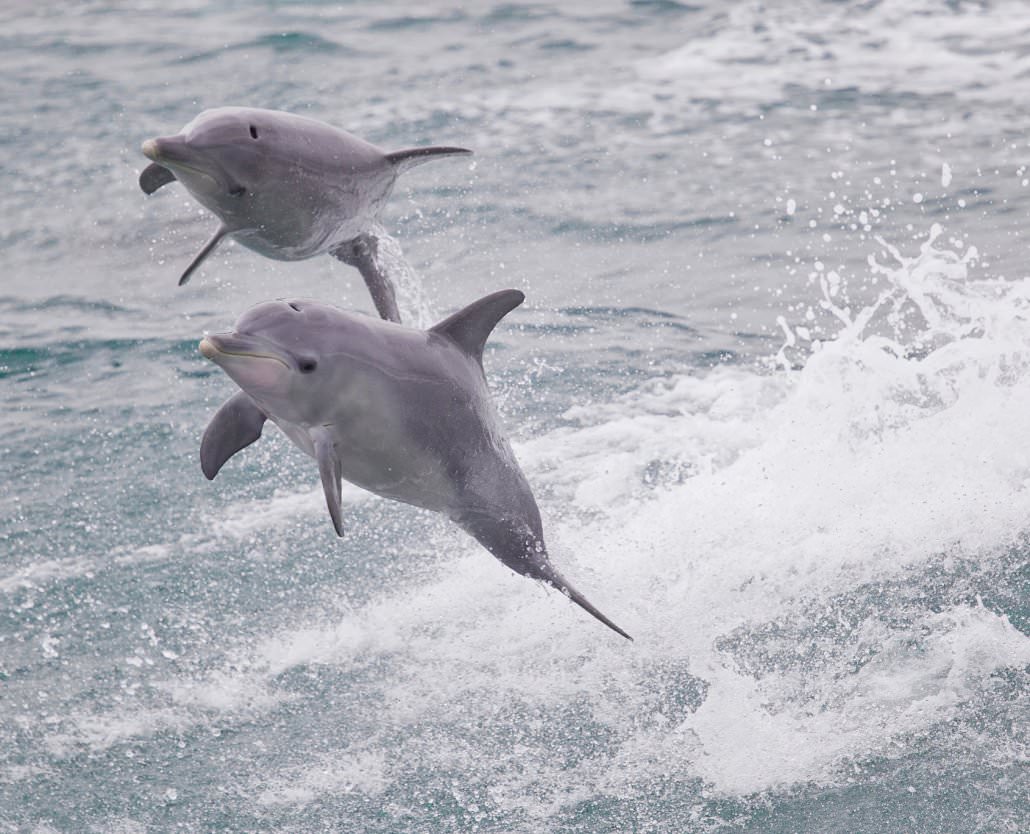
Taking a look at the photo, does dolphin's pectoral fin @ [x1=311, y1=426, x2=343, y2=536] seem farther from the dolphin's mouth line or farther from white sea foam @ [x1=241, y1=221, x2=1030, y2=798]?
white sea foam @ [x1=241, y1=221, x2=1030, y2=798]

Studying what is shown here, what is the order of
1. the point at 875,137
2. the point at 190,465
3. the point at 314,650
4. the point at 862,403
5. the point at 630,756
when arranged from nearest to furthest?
the point at 630,756 → the point at 314,650 → the point at 862,403 → the point at 190,465 → the point at 875,137

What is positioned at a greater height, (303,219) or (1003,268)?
(303,219)

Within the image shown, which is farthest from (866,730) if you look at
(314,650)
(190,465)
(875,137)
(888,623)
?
(875,137)

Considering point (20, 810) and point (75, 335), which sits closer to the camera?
point (20, 810)

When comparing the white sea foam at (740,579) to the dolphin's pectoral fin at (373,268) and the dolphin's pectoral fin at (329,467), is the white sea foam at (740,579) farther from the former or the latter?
the dolphin's pectoral fin at (329,467)

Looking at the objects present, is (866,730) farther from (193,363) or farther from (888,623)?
(193,363)

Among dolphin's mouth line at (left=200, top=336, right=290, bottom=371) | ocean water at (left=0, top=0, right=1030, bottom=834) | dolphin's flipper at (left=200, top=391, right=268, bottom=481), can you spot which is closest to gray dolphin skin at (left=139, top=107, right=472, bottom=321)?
dolphin's flipper at (left=200, top=391, right=268, bottom=481)

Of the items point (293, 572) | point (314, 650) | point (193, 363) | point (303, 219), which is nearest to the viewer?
point (303, 219)

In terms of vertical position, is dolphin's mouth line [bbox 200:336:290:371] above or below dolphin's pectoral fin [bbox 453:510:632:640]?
above

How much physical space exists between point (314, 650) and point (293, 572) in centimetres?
81

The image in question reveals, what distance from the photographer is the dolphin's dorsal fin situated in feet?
17.7

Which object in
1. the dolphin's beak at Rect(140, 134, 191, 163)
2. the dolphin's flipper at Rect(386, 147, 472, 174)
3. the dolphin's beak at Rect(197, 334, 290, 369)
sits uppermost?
the dolphin's beak at Rect(140, 134, 191, 163)

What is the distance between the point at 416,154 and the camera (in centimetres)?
564

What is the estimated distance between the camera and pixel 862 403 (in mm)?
8688
